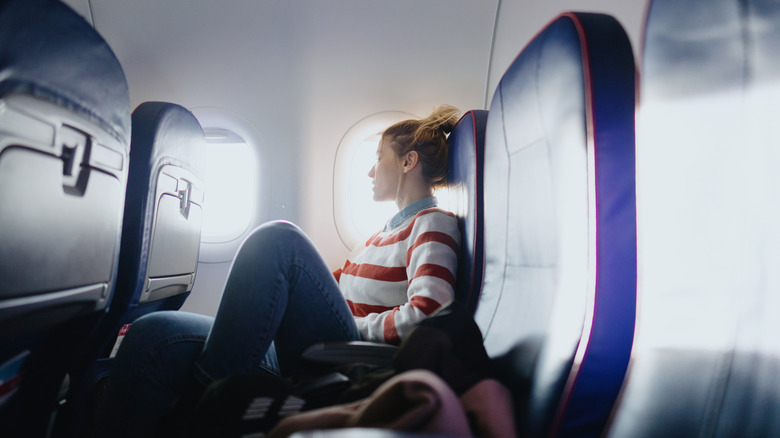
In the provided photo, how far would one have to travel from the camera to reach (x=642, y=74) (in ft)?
2.23

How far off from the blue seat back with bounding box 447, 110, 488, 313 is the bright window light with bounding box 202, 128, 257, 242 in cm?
141

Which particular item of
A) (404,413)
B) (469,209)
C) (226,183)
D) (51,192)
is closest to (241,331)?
(51,192)

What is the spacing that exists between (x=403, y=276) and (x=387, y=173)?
0.51m

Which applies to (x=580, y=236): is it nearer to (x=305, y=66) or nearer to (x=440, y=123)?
(x=440, y=123)

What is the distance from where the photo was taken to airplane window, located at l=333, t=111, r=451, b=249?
2316mm

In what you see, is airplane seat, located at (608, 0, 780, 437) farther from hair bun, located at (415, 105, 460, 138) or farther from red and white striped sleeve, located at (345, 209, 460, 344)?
hair bun, located at (415, 105, 460, 138)

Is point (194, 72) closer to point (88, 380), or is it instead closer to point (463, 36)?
point (463, 36)

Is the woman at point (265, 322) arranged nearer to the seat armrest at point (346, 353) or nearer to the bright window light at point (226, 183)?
the seat armrest at point (346, 353)

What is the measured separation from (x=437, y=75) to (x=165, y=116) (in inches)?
55.4

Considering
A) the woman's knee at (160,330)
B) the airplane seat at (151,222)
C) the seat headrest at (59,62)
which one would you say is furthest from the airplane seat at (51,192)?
the airplane seat at (151,222)

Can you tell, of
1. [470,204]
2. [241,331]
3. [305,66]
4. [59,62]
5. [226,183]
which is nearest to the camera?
[59,62]

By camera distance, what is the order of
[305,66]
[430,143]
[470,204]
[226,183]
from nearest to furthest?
[470,204]
[430,143]
[305,66]
[226,183]

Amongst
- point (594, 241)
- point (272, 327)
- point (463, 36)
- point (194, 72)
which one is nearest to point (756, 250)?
point (594, 241)

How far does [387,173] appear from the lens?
5.80 feet
